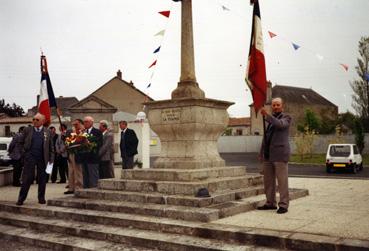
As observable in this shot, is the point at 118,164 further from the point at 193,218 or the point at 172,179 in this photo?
the point at 193,218

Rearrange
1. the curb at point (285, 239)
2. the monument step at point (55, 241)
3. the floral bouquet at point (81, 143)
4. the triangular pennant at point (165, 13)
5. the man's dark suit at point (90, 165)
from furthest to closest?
1. the triangular pennant at point (165, 13)
2. the man's dark suit at point (90, 165)
3. the floral bouquet at point (81, 143)
4. the monument step at point (55, 241)
5. the curb at point (285, 239)

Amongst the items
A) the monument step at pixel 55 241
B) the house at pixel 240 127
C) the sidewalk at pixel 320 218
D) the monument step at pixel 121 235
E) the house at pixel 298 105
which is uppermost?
the house at pixel 298 105

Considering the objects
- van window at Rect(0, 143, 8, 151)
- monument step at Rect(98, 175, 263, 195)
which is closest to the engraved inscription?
monument step at Rect(98, 175, 263, 195)

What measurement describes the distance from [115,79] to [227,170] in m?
44.0

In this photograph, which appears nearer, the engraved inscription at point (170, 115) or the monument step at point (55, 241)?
the monument step at point (55, 241)

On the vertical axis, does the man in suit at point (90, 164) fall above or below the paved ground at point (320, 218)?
above

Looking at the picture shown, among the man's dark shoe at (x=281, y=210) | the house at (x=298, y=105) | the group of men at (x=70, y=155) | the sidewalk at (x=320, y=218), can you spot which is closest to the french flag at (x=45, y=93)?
the group of men at (x=70, y=155)

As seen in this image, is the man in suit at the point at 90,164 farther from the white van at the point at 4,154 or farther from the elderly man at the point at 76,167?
the white van at the point at 4,154

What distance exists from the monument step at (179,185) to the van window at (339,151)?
1481 cm

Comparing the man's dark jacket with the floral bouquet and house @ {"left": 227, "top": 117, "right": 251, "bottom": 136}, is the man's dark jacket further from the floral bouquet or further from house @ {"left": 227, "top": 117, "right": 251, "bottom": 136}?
house @ {"left": 227, "top": 117, "right": 251, "bottom": 136}

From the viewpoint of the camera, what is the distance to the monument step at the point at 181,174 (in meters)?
7.77

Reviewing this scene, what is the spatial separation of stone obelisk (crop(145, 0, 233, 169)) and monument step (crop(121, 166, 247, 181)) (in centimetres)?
29

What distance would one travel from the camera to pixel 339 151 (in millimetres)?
22594

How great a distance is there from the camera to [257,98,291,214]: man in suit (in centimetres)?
669
